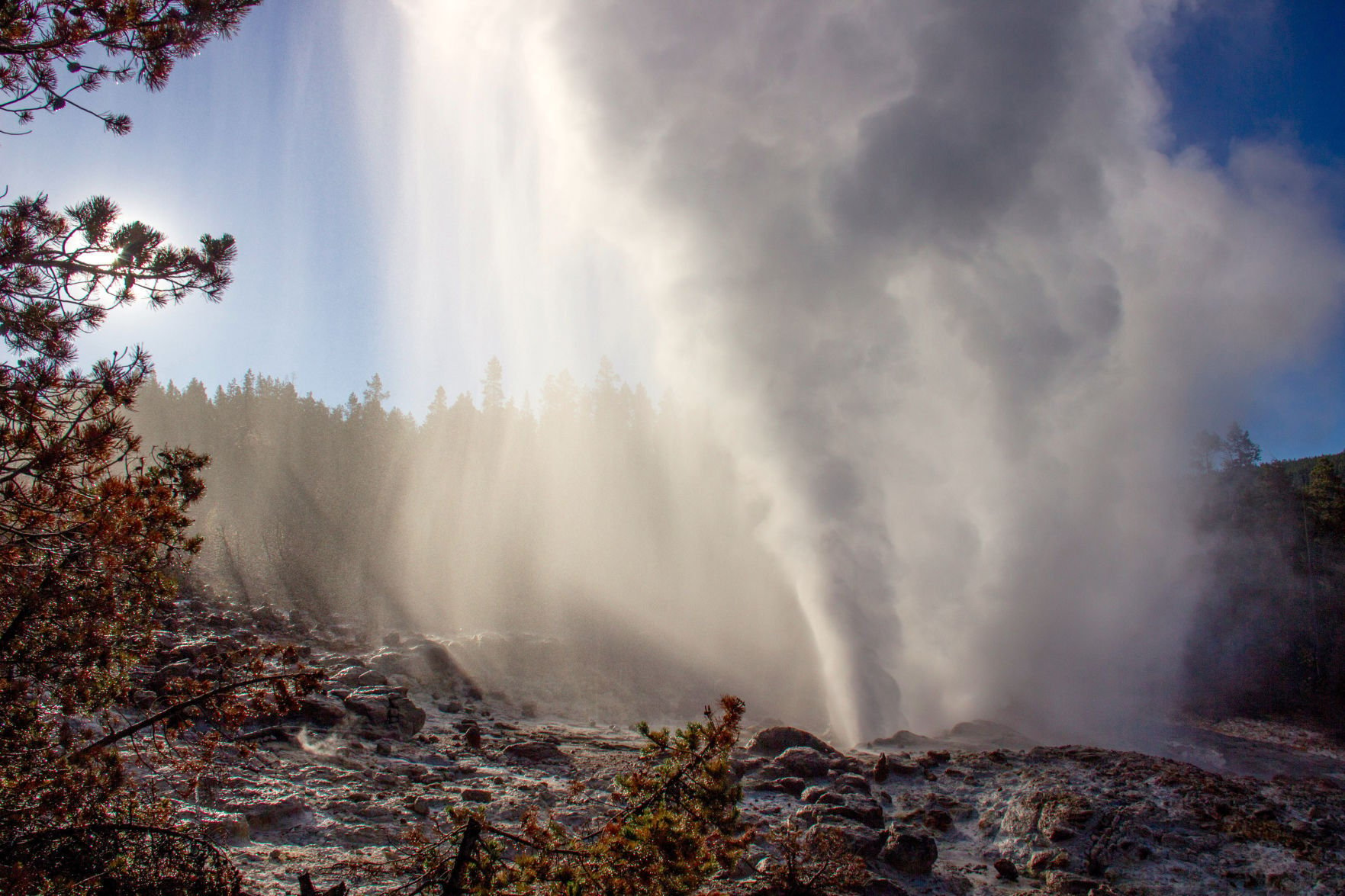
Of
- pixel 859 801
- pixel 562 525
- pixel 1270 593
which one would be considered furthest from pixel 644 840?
pixel 562 525

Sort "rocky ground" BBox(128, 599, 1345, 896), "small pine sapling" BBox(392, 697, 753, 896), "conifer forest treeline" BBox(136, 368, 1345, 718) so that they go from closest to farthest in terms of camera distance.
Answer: "small pine sapling" BBox(392, 697, 753, 896)
"rocky ground" BBox(128, 599, 1345, 896)
"conifer forest treeline" BBox(136, 368, 1345, 718)

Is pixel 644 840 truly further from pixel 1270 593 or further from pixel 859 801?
pixel 1270 593

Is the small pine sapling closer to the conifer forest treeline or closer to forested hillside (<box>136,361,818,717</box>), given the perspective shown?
forested hillside (<box>136,361,818,717</box>)

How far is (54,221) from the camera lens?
428 cm

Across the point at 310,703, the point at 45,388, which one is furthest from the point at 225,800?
the point at 45,388

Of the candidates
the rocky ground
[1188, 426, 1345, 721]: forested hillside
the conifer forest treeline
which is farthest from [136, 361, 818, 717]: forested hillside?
[1188, 426, 1345, 721]: forested hillside

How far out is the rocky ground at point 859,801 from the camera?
21.6 ft

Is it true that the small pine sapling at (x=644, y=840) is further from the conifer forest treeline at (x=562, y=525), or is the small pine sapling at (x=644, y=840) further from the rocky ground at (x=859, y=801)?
the conifer forest treeline at (x=562, y=525)

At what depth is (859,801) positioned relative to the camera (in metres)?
8.46

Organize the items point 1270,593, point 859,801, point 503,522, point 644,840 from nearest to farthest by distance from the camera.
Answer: point 644,840, point 859,801, point 1270,593, point 503,522

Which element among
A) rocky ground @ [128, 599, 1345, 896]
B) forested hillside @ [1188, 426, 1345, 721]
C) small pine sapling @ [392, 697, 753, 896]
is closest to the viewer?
small pine sapling @ [392, 697, 753, 896]

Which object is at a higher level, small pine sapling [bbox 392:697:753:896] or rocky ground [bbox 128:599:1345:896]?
small pine sapling [bbox 392:697:753:896]

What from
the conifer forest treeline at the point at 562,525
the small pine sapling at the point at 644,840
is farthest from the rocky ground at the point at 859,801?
the conifer forest treeline at the point at 562,525

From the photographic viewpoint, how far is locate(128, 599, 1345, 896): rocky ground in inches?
259
